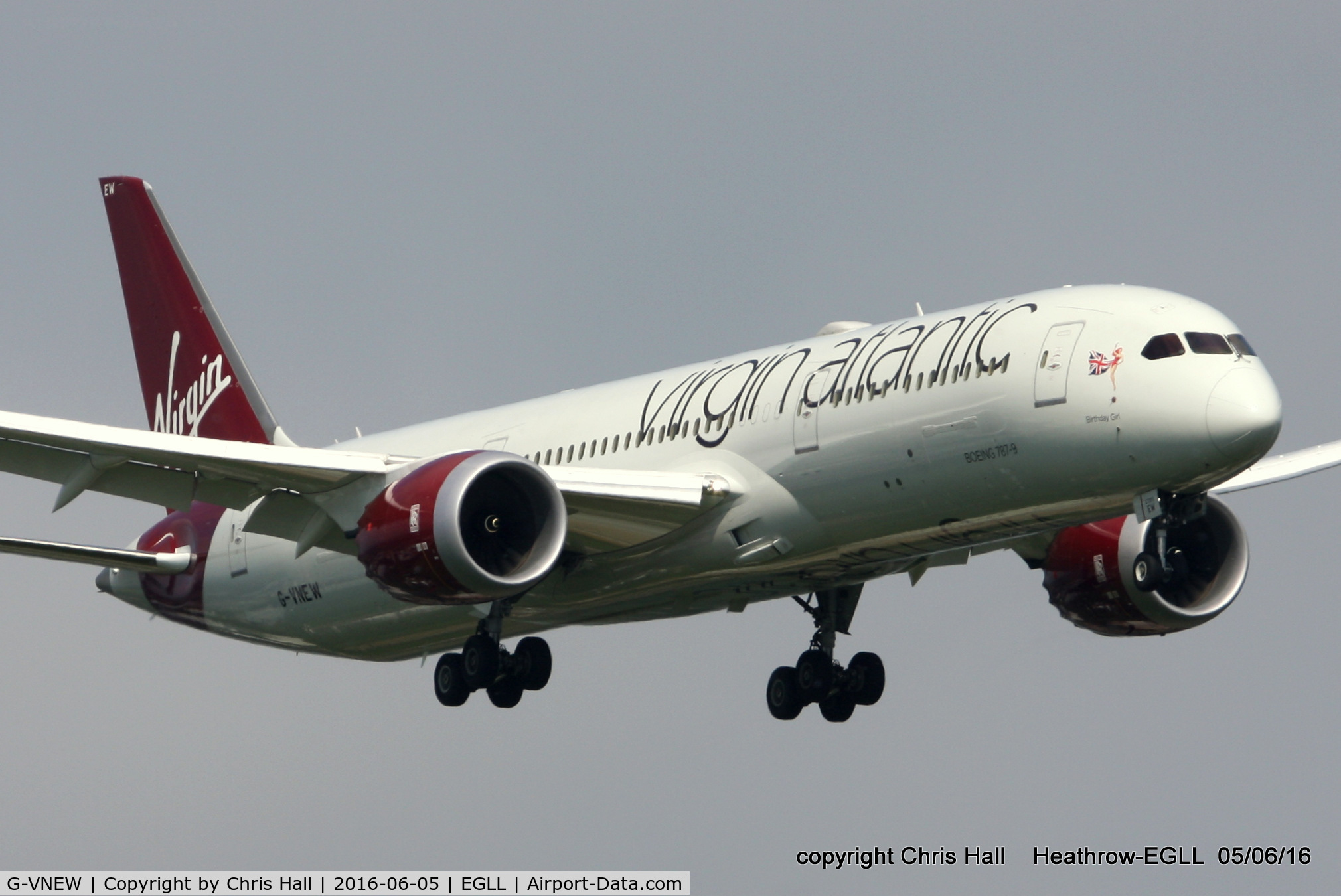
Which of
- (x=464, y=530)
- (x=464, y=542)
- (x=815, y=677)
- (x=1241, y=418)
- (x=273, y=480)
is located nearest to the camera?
(x=1241, y=418)

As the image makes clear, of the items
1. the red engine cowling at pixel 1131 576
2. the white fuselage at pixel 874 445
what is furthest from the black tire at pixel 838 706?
the red engine cowling at pixel 1131 576

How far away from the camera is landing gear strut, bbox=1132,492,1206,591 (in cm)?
2862

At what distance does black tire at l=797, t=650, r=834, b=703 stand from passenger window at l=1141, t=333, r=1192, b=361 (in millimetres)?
10540

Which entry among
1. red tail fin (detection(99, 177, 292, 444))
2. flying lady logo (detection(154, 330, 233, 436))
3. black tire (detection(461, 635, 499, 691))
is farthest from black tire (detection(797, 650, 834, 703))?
flying lady logo (detection(154, 330, 233, 436))

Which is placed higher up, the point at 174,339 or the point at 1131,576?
the point at 174,339

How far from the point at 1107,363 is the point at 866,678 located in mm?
10173

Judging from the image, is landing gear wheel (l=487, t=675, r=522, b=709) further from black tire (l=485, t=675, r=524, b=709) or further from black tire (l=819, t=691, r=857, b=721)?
black tire (l=819, t=691, r=857, b=721)

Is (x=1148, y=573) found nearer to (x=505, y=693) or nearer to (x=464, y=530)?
(x=464, y=530)

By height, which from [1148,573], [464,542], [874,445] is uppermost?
[874,445]

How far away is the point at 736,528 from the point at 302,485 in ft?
21.2

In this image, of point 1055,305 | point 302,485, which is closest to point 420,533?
point 302,485

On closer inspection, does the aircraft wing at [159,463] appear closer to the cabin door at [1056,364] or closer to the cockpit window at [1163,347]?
the cabin door at [1056,364]

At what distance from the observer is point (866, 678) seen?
36.7 meters

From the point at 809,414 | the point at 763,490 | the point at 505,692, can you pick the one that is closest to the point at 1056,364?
Answer: the point at 809,414
